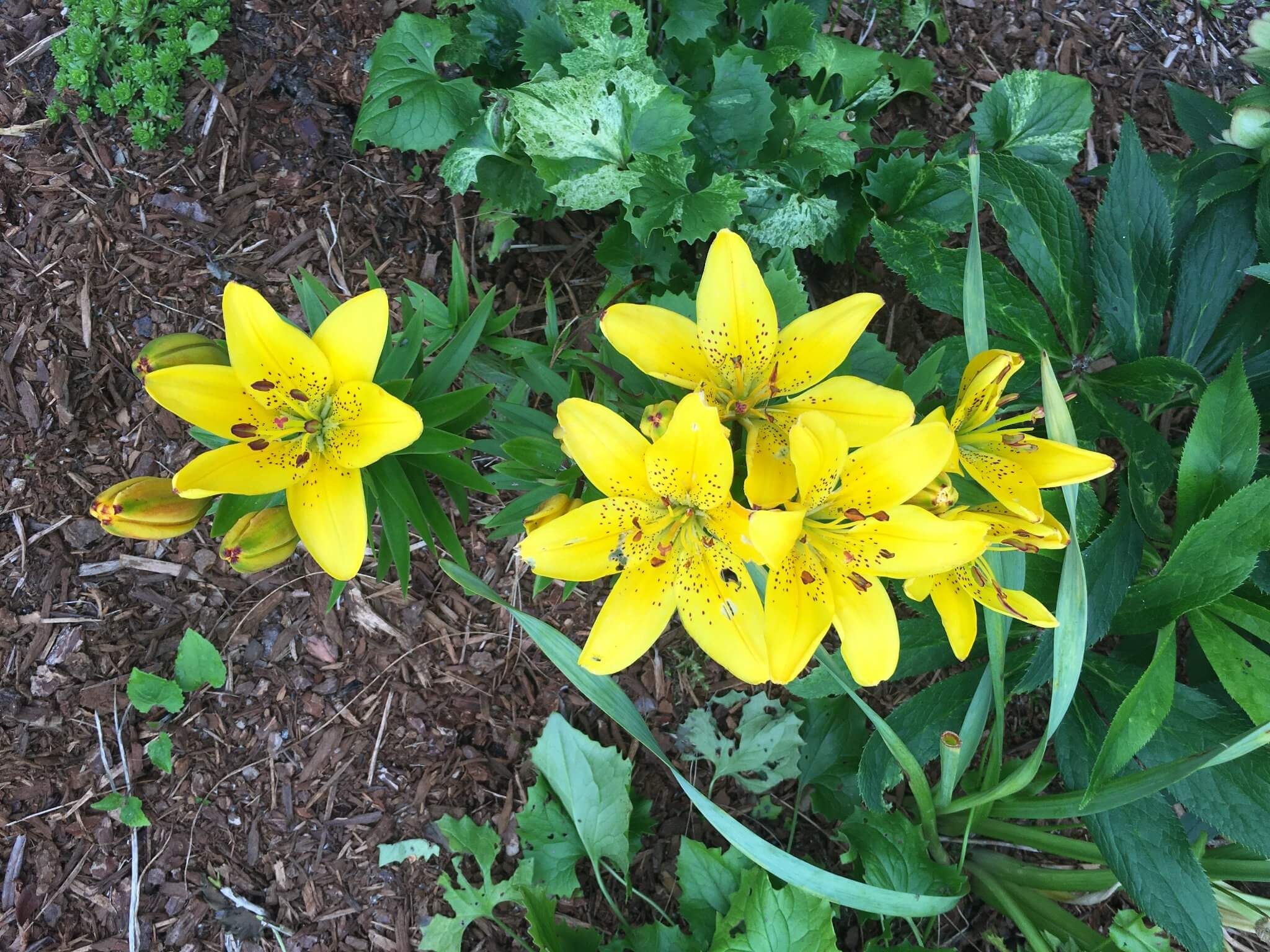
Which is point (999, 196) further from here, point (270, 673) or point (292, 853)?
point (292, 853)

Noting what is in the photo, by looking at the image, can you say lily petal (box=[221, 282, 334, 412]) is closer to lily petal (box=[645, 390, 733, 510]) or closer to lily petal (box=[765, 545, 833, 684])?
lily petal (box=[645, 390, 733, 510])

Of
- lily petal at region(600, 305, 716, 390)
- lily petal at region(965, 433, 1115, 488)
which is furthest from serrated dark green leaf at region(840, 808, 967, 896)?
lily petal at region(600, 305, 716, 390)

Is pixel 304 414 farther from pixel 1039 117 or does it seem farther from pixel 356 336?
pixel 1039 117

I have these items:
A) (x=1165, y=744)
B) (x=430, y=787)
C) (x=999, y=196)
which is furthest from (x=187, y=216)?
(x=1165, y=744)

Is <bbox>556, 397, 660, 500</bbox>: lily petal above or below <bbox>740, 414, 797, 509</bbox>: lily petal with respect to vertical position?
above

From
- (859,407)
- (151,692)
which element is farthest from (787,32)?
(151,692)
